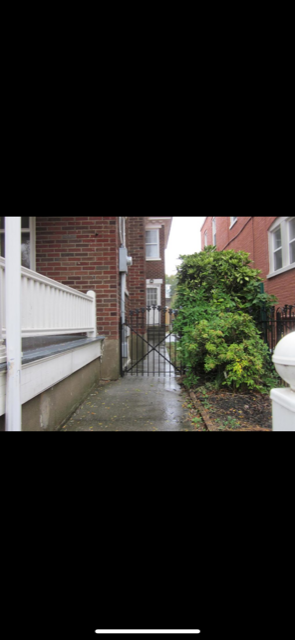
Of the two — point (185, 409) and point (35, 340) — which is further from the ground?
point (35, 340)

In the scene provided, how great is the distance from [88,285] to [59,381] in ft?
8.84

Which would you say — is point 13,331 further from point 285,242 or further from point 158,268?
point 158,268

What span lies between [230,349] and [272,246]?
5582mm

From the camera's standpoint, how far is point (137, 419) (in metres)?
3.74

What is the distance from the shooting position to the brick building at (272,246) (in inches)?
302

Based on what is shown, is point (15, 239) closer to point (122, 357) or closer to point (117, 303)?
point (117, 303)

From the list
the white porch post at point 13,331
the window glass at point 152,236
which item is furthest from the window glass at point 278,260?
the white porch post at point 13,331

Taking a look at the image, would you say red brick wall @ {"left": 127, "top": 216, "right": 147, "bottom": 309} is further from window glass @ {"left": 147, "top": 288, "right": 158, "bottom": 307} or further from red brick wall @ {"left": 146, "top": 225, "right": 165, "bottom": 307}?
window glass @ {"left": 147, "top": 288, "right": 158, "bottom": 307}

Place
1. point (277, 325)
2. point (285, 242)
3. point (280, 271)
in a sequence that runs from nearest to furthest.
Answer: point (277, 325) < point (285, 242) < point (280, 271)

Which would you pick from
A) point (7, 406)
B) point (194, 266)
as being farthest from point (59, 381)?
point (194, 266)

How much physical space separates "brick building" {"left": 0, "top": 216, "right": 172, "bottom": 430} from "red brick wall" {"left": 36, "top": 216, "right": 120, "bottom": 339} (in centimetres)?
2

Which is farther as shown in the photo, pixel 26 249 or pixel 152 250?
pixel 152 250

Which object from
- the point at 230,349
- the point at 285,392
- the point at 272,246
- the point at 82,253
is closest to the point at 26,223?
the point at 82,253

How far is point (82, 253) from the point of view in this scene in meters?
5.75
